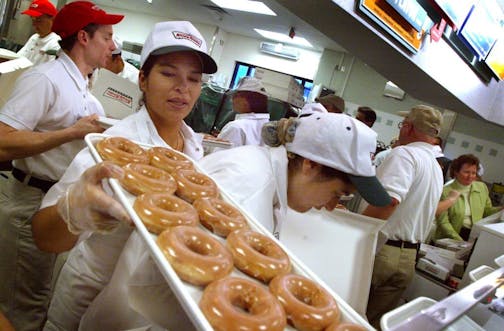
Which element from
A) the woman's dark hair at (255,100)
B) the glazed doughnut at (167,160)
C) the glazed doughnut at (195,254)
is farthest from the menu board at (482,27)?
the glazed doughnut at (195,254)

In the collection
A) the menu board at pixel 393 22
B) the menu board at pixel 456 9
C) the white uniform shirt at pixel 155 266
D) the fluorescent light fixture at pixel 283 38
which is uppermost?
the fluorescent light fixture at pixel 283 38

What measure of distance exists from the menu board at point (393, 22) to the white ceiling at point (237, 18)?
3669 mm

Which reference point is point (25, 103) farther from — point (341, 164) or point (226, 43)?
point (226, 43)

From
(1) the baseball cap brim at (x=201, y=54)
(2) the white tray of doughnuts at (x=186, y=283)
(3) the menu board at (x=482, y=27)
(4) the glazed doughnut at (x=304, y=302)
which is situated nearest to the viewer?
(2) the white tray of doughnuts at (x=186, y=283)

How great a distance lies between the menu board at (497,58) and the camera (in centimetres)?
397

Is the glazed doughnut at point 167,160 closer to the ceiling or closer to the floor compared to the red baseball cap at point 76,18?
closer to the floor

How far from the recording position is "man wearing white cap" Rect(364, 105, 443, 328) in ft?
8.35

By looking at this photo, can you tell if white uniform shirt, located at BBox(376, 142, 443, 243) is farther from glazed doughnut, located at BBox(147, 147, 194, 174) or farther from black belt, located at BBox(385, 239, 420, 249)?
glazed doughnut, located at BBox(147, 147, 194, 174)

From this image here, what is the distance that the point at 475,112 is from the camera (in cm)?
440

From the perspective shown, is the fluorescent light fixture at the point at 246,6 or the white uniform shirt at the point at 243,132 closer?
the white uniform shirt at the point at 243,132

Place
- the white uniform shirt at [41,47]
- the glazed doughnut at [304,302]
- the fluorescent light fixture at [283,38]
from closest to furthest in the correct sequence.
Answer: the glazed doughnut at [304,302], the white uniform shirt at [41,47], the fluorescent light fixture at [283,38]

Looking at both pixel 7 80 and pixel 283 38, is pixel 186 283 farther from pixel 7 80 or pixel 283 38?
pixel 283 38

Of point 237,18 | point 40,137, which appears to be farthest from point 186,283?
point 237,18

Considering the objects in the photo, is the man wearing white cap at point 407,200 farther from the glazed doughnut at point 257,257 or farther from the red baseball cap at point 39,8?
the red baseball cap at point 39,8
